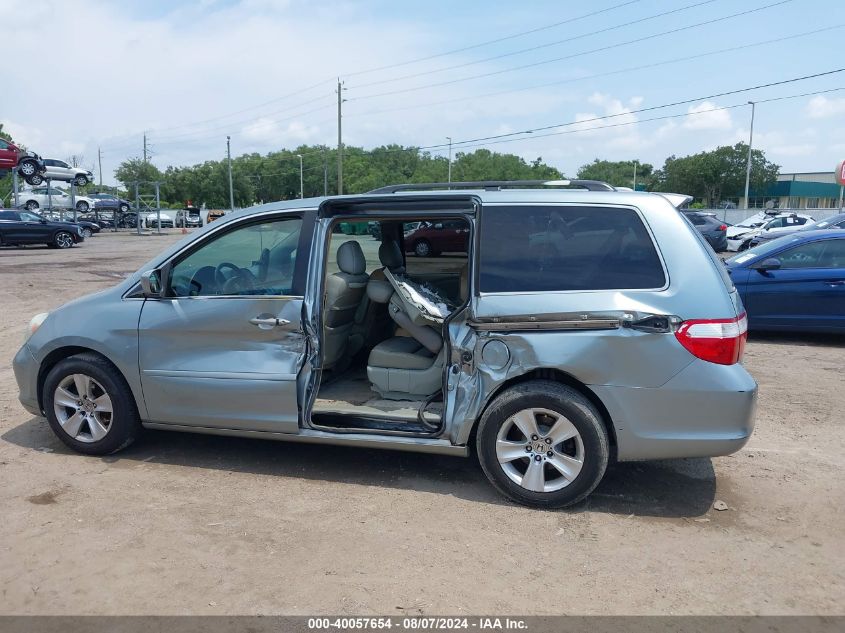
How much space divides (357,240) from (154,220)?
51.8 meters

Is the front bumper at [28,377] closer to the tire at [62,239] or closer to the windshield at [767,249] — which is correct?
the windshield at [767,249]

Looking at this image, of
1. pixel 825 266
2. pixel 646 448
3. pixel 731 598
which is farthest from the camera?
pixel 825 266

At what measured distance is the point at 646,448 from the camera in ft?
13.7

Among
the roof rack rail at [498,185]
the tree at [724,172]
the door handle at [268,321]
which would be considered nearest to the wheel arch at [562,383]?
the roof rack rail at [498,185]

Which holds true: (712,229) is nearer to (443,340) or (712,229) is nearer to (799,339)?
(799,339)

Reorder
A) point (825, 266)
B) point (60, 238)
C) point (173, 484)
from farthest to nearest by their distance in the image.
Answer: point (60, 238) < point (825, 266) < point (173, 484)

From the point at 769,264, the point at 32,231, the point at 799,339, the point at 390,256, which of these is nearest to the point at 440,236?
the point at 390,256

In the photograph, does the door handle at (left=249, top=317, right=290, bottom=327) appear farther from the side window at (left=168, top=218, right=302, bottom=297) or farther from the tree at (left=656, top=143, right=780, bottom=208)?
the tree at (left=656, top=143, right=780, bottom=208)

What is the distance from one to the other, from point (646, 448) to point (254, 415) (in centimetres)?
252

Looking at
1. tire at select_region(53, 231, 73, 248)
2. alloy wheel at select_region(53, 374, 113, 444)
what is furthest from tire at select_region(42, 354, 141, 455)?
tire at select_region(53, 231, 73, 248)

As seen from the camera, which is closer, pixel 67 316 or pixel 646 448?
pixel 646 448

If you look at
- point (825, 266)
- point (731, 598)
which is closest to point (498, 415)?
point (731, 598)

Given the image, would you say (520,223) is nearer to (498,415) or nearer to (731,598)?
(498,415)

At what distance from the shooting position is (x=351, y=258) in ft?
17.6
